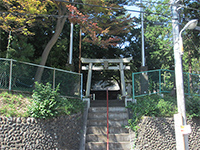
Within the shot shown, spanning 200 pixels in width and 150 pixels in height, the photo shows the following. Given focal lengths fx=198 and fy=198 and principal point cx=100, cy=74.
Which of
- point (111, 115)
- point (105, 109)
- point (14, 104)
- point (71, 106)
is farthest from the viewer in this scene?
point (105, 109)

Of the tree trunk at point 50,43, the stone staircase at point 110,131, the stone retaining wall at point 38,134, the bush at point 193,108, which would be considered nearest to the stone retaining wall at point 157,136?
the stone staircase at point 110,131

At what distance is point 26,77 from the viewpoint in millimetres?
8242

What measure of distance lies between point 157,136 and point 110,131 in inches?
76.4

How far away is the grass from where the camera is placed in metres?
6.57

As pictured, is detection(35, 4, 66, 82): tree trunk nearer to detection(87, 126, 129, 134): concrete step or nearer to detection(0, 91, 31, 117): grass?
detection(0, 91, 31, 117): grass

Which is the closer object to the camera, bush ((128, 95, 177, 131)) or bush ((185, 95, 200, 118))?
bush ((128, 95, 177, 131))

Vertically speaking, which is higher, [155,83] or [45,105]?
[155,83]

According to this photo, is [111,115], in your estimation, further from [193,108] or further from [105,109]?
[193,108]

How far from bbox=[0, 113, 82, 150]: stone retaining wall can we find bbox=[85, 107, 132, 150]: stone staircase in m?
0.66

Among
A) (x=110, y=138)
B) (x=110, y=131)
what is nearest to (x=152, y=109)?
(x=110, y=131)

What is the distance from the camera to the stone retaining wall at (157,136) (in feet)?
26.1

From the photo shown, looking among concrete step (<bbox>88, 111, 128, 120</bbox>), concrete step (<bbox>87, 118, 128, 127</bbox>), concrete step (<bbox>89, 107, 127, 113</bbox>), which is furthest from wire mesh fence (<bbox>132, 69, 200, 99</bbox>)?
concrete step (<bbox>87, 118, 128, 127</bbox>)

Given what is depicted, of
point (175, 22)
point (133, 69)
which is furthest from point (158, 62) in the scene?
point (175, 22)

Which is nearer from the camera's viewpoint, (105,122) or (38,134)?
(38,134)
